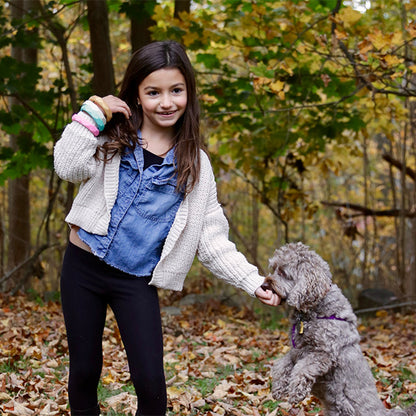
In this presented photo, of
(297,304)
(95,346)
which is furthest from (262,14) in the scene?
(95,346)

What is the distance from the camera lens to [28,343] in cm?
579

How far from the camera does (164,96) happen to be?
10.0 ft

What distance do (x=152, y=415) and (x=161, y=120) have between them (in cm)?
159

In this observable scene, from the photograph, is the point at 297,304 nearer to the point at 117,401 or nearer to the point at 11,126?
the point at 117,401

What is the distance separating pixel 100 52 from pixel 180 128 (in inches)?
160

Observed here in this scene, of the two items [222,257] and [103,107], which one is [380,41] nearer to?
[222,257]

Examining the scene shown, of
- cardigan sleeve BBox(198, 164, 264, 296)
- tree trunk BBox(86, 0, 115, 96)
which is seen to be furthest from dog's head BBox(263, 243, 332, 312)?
tree trunk BBox(86, 0, 115, 96)

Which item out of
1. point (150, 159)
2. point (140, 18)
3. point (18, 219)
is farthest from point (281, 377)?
point (18, 219)

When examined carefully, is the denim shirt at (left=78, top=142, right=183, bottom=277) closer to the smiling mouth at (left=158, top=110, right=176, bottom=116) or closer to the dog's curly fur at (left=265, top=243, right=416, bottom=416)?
the smiling mouth at (left=158, top=110, right=176, bottom=116)

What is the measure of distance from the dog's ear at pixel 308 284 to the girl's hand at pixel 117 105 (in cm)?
131

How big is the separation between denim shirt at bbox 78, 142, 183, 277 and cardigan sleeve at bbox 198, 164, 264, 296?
239mm

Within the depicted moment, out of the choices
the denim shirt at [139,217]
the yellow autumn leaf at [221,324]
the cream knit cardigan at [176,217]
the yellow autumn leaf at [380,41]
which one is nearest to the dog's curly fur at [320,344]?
the cream knit cardigan at [176,217]

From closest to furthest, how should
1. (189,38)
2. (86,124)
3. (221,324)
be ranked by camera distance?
(86,124), (189,38), (221,324)

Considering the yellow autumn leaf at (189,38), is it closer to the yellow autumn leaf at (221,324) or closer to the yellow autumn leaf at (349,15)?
the yellow autumn leaf at (349,15)
